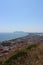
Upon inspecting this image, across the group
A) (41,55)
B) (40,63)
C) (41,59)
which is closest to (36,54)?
(41,55)

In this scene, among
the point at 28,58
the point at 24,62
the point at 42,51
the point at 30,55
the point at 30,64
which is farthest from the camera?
the point at 42,51

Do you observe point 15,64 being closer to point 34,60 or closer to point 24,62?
point 24,62

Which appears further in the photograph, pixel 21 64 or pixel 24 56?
pixel 24 56

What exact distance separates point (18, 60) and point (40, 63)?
125cm

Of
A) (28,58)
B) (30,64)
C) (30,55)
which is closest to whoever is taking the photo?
(30,64)

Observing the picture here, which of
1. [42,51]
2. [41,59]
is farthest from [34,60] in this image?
[42,51]

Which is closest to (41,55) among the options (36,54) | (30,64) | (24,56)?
(36,54)

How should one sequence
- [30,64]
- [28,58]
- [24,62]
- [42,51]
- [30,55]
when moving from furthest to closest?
1. [42,51]
2. [30,55]
3. [28,58]
4. [24,62]
5. [30,64]

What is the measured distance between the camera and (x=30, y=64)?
7707 mm

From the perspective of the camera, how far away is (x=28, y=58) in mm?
8742

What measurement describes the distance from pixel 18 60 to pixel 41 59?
1190 millimetres

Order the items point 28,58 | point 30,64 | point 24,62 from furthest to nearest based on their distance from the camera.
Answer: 1. point 28,58
2. point 24,62
3. point 30,64

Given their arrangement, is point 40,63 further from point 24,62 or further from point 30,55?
point 30,55

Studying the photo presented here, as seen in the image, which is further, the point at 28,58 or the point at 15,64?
the point at 28,58
